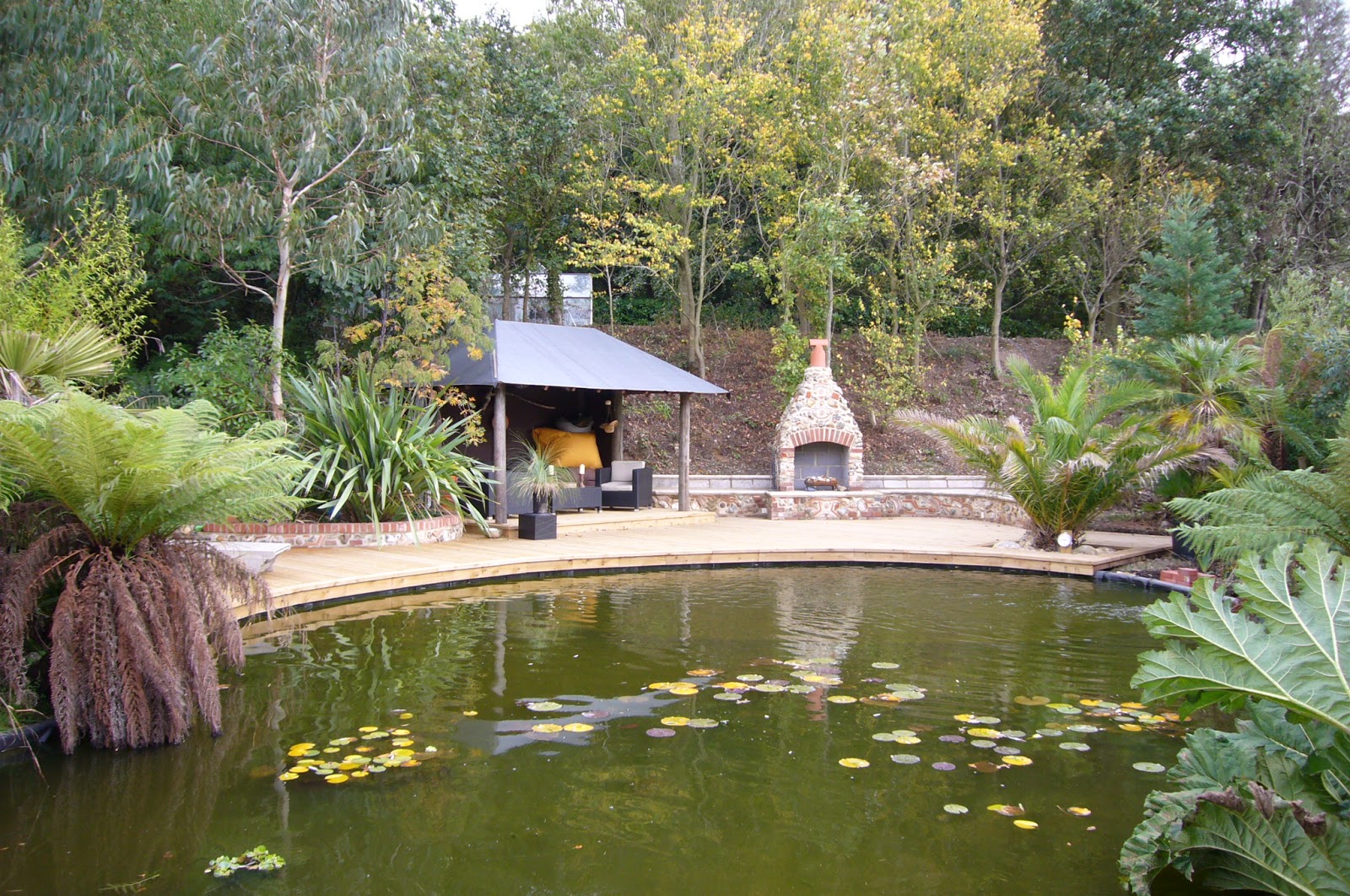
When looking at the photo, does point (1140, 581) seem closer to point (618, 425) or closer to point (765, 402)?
point (618, 425)

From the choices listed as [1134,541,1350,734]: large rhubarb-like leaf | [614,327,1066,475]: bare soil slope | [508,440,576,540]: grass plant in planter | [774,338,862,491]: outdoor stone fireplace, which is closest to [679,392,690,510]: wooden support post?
[774,338,862,491]: outdoor stone fireplace

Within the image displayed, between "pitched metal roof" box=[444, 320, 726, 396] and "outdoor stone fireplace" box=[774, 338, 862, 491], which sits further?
"outdoor stone fireplace" box=[774, 338, 862, 491]

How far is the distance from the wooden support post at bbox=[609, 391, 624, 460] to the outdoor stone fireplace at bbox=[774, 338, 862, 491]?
2.26 m

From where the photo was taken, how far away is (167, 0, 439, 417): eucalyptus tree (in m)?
9.12

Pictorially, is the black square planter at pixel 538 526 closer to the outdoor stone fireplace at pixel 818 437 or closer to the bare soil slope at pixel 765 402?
the outdoor stone fireplace at pixel 818 437

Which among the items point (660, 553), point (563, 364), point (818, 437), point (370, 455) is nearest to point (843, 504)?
point (818, 437)

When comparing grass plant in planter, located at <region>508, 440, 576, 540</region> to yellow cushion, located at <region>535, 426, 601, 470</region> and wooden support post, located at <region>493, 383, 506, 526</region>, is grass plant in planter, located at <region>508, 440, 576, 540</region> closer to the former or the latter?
wooden support post, located at <region>493, 383, 506, 526</region>

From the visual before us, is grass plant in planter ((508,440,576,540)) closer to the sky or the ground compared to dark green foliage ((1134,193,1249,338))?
closer to the ground

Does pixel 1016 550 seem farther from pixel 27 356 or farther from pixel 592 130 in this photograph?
pixel 592 130

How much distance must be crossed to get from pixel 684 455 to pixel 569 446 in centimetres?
161

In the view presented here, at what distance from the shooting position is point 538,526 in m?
9.62

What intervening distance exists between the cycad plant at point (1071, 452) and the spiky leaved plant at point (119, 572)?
766cm

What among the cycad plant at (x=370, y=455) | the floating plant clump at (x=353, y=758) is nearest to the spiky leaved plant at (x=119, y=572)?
the floating plant clump at (x=353, y=758)

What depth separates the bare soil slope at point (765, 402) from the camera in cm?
1520
